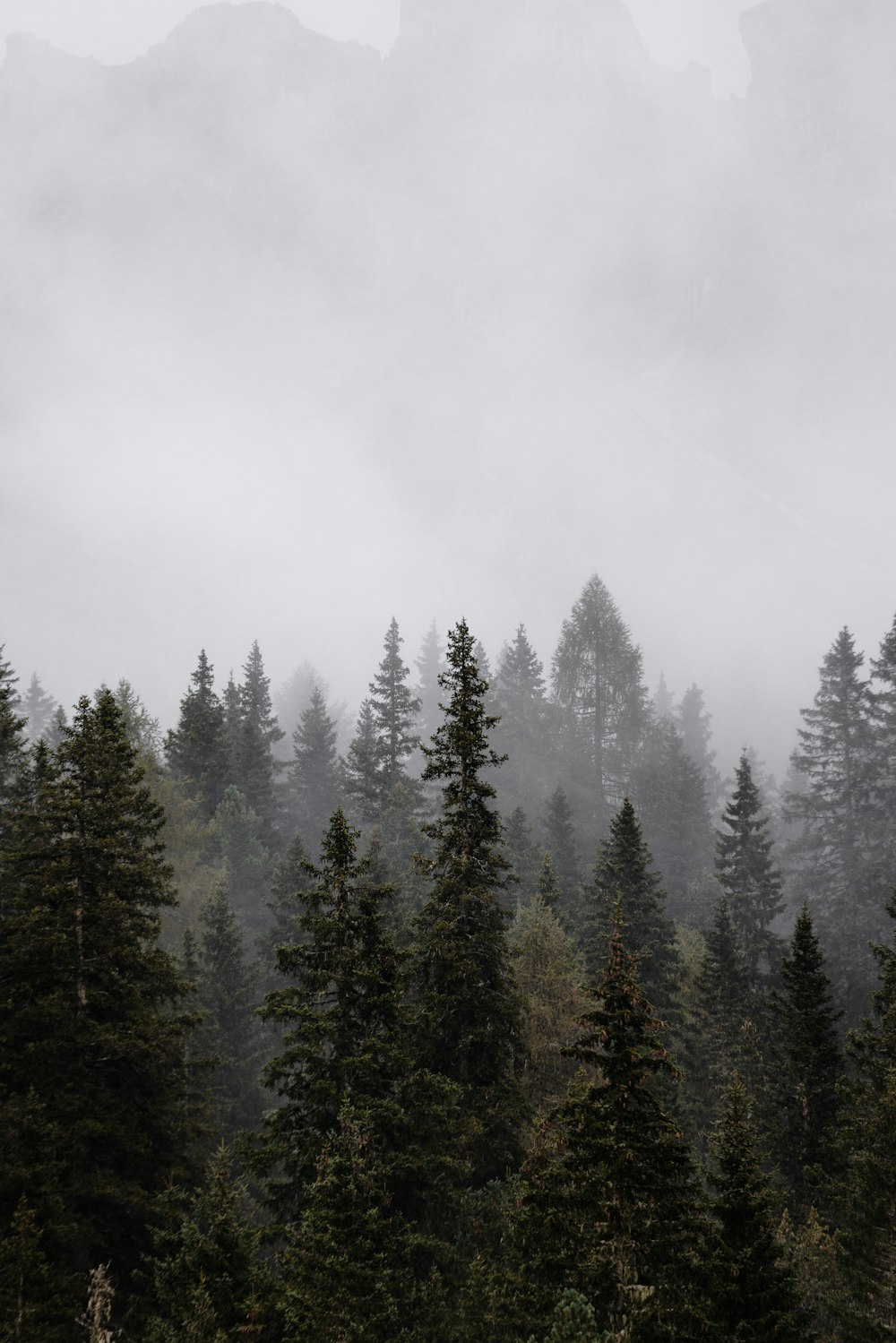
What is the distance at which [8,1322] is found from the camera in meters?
10.4

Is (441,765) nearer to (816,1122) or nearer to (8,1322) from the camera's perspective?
(8,1322)

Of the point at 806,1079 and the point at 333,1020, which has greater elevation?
the point at 333,1020

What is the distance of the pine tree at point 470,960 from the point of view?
1725 cm

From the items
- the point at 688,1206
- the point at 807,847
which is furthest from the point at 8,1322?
the point at 807,847

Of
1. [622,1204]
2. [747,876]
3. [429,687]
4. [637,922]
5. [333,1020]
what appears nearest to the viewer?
[622,1204]

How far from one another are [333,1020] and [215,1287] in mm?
4568

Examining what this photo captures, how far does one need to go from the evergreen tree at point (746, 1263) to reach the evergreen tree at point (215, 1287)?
736cm

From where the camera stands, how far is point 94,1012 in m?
15.7

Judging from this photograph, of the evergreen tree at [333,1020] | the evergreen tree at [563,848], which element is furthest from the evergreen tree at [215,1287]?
the evergreen tree at [563,848]

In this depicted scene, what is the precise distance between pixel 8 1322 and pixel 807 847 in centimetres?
5226

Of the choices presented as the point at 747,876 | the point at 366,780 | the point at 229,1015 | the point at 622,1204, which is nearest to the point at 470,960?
the point at 622,1204

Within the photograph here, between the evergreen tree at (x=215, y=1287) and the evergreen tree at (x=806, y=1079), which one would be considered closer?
the evergreen tree at (x=215, y=1287)

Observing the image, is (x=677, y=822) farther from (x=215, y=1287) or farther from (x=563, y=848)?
(x=215, y=1287)

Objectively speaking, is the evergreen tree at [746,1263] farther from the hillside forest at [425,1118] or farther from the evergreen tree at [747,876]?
the evergreen tree at [747,876]
